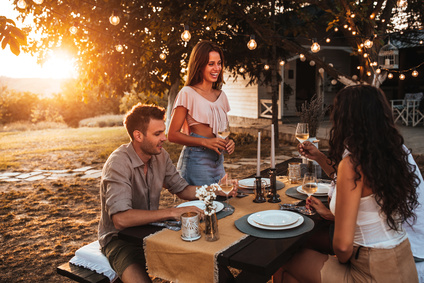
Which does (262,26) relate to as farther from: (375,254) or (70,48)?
(375,254)

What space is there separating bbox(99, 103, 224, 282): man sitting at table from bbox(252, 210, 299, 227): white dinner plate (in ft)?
1.07

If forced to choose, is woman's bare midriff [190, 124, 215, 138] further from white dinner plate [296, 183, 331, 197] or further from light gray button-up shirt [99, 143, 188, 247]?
white dinner plate [296, 183, 331, 197]

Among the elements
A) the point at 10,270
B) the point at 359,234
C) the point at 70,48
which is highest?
the point at 70,48

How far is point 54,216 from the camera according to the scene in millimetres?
4746

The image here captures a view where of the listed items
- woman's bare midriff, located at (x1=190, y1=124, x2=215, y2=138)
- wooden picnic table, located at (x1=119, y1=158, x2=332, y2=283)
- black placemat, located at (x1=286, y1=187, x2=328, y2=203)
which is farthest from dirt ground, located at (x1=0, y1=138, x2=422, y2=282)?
wooden picnic table, located at (x1=119, y1=158, x2=332, y2=283)

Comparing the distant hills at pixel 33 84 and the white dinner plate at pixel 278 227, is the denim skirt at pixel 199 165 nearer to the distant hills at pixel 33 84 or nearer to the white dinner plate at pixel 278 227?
the white dinner plate at pixel 278 227

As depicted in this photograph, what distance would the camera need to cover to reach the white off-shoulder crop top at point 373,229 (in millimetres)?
1694

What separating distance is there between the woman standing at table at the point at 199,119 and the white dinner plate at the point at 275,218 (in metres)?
0.86

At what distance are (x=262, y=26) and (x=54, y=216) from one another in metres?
5.64

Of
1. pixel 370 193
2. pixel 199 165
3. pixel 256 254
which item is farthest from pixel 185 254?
pixel 199 165

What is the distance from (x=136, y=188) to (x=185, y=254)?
81 cm

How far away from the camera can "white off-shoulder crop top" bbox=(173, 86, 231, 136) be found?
284cm

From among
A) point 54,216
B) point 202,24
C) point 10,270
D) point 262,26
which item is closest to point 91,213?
point 54,216

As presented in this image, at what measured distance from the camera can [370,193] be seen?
5.52 ft
